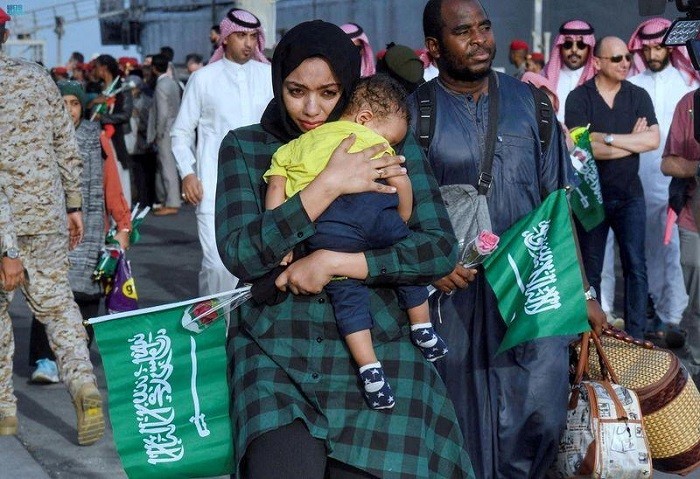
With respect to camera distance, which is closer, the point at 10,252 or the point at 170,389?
the point at 170,389

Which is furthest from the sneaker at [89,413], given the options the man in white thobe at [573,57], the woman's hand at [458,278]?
the man in white thobe at [573,57]

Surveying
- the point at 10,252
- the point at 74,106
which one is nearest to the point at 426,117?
the point at 10,252

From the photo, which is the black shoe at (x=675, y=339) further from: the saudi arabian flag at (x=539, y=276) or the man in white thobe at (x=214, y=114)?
the saudi arabian flag at (x=539, y=276)

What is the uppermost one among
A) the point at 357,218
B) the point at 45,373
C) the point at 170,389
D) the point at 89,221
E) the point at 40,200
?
the point at 357,218

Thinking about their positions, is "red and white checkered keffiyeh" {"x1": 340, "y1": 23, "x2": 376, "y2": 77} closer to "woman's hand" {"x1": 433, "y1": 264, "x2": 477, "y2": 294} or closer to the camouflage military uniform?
the camouflage military uniform

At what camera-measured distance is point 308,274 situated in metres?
3.46

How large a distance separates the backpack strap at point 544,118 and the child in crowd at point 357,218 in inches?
46.6

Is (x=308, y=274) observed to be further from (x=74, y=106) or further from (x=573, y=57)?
(x=573, y=57)

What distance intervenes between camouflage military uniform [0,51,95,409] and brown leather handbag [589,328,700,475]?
111 inches

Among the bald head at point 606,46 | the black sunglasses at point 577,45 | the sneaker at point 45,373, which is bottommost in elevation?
the sneaker at point 45,373

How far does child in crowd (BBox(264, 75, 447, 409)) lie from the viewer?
11.3ft

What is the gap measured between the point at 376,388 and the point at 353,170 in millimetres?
502

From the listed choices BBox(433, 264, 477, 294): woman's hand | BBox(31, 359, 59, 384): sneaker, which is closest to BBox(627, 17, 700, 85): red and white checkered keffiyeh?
BBox(31, 359, 59, 384): sneaker

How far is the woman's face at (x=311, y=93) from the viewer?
354 cm
